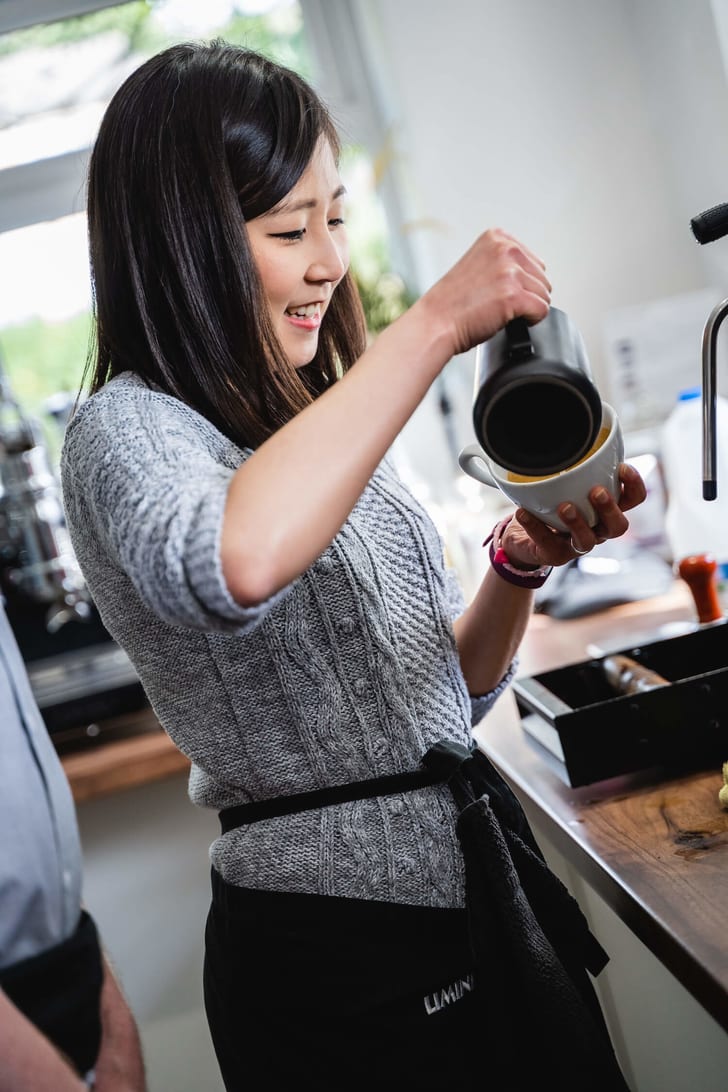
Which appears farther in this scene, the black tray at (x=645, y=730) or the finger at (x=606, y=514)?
the black tray at (x=645, y=730)

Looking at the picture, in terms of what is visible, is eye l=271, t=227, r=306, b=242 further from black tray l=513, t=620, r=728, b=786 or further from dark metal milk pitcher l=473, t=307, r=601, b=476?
black tray l=513, t=620, r=728, b=786

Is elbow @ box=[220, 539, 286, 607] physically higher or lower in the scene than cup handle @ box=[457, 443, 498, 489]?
higher

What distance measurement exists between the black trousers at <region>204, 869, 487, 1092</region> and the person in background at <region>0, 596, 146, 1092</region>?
0.18 meters

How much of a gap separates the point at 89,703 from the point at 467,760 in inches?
56.6

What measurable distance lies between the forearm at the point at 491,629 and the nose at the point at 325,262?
341mm

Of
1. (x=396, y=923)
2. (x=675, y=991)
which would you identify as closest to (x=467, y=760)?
(x=396, y=923)

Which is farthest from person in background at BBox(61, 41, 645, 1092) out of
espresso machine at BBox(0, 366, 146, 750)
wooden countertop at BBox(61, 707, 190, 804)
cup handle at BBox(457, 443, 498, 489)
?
espresso machine at BBox(0, 366, 146, 750)

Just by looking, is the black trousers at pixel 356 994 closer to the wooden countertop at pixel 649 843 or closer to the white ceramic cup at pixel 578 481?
the wooden countertop at pixel 649 843

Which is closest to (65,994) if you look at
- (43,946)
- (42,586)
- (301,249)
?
(43,946)

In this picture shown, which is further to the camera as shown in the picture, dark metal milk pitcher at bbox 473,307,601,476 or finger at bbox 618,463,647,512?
finger at bbox 618,463,647,512

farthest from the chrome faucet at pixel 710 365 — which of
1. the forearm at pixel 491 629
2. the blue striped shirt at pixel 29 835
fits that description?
the blue striped shirt at pixel 29 835

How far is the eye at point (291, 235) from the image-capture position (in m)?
0.90

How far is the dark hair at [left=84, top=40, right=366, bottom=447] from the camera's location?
0.87 metres

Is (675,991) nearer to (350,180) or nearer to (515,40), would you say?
(515,40)
